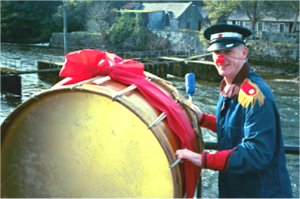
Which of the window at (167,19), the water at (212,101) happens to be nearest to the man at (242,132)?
the water at (212,101)

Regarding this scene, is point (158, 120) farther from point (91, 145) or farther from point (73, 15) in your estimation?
point (73, 15)

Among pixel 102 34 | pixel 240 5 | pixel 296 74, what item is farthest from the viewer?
pixel 102 34

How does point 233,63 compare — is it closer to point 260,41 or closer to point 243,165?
point 243,165

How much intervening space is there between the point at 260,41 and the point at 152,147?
32.1 metres

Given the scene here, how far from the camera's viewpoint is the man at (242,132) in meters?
1.94

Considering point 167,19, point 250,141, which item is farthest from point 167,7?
point 250,141

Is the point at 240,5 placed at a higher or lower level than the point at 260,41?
higher

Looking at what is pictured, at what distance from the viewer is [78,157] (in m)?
2.08

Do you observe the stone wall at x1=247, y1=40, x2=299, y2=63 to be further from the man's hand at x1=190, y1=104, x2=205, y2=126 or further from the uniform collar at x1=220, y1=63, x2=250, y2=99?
the uniform collar at x1=220, y1=63, x2=250, y2=99

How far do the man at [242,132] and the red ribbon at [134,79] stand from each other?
3.4 inches

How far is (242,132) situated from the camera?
2061 mm


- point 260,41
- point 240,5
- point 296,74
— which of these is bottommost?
point 296,74

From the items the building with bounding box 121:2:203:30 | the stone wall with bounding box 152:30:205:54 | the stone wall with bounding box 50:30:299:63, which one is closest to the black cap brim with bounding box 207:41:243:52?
the stone wall with bounding box 50:30:299:63

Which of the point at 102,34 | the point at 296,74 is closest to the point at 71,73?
the point at 296,74
